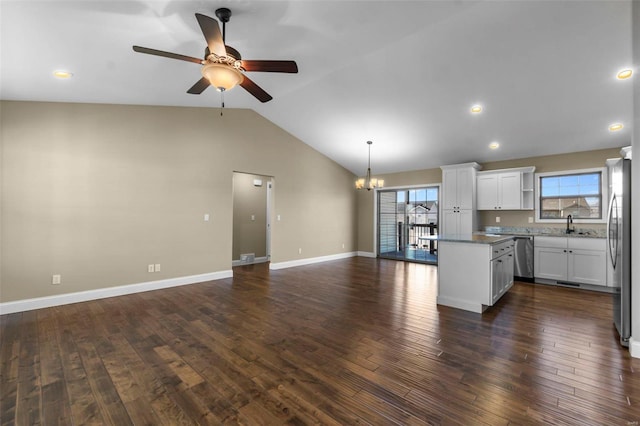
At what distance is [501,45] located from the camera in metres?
3.32

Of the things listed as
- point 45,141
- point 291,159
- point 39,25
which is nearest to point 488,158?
point 291,159

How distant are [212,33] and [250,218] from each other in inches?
216

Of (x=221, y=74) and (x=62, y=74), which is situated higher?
(x=62, y=74)

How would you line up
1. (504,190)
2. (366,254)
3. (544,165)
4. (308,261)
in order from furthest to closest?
(366,254) < (308,261) < (504,190) < (544,165)

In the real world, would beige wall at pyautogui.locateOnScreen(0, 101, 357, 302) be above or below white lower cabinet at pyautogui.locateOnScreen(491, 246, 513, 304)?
above

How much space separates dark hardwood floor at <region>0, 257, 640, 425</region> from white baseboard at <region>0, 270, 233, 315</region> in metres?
0.16

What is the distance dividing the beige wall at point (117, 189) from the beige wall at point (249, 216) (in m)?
1.14

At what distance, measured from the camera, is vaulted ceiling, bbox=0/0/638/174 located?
2584 mm

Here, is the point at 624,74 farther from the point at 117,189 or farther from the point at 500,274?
the point at 117,189

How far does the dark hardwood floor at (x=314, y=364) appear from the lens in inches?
69.2

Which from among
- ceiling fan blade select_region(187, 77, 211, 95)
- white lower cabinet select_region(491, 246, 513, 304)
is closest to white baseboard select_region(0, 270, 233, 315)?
ceiling fan blade select_region(187, 77, 211, 95)

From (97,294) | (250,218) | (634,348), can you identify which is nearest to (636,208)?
(634,348)

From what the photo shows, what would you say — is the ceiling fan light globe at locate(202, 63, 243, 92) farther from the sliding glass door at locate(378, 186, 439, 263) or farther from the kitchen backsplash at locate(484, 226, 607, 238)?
the sliding glass door at locate(378, 186, 439, 263)

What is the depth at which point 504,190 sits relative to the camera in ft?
19.6
